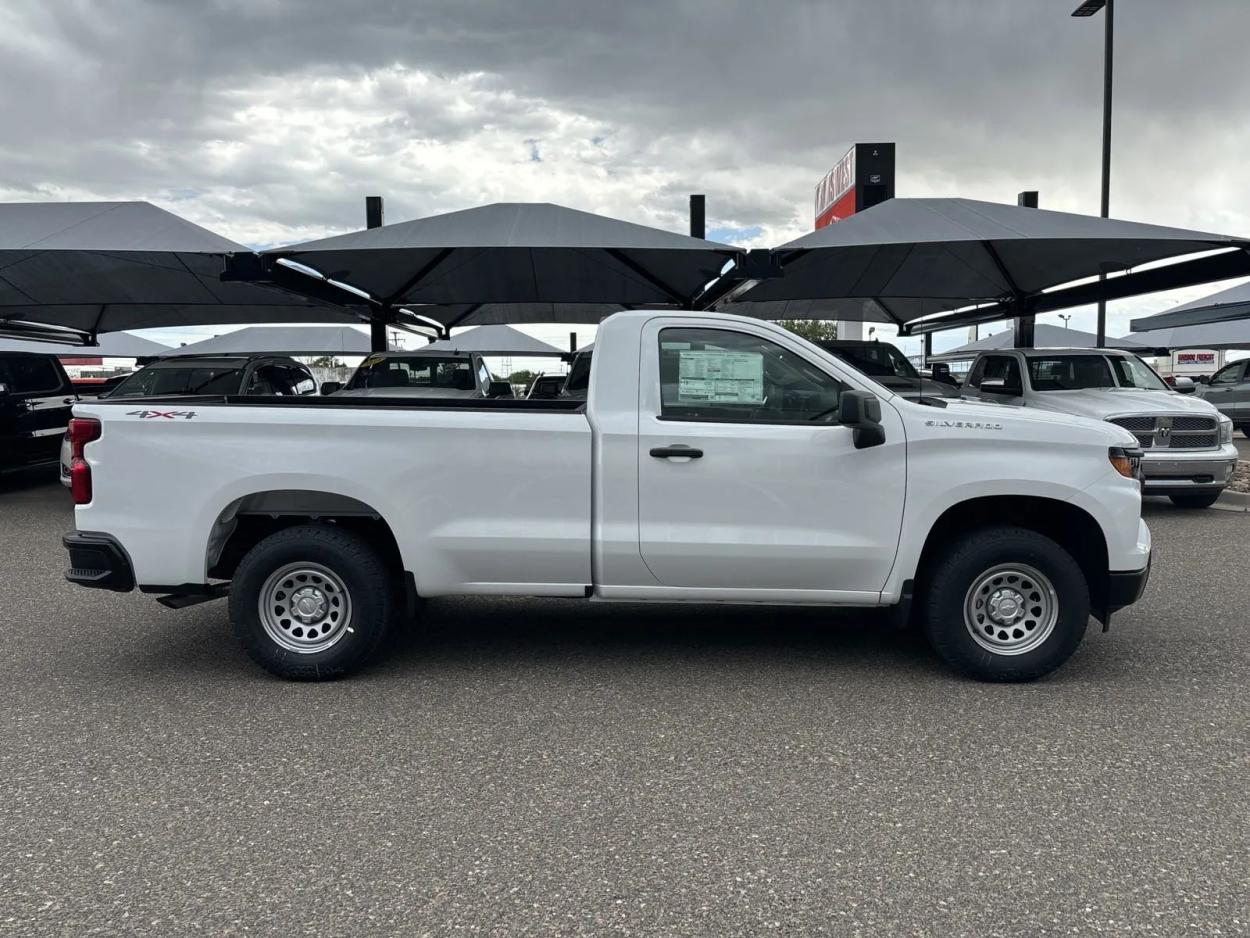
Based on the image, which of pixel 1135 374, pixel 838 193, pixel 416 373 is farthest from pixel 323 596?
pixel 838 193

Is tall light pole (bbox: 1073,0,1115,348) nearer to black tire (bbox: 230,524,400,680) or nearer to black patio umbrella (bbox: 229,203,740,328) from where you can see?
black patio umbrella (bbox: 229,203,740,328)

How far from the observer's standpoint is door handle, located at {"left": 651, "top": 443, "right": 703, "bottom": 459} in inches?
186

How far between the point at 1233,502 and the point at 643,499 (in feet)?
32.8

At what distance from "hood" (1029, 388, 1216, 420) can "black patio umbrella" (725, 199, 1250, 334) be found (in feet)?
6.51

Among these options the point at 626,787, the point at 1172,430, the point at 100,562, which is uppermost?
the point at 1172,430

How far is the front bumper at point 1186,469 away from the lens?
10508 millimetres

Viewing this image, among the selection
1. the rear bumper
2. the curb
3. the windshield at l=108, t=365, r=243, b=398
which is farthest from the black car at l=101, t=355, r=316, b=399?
the curb

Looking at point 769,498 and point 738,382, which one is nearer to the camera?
point 769,498


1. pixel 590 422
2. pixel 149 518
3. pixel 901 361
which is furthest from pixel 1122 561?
pixel 901 361

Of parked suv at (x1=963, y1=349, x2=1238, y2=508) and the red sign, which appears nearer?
parked suv at (x1=963, y1=349, x2=1238, y2=508)

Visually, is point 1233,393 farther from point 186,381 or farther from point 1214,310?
point 186,381

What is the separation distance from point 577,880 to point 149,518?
3.11 m

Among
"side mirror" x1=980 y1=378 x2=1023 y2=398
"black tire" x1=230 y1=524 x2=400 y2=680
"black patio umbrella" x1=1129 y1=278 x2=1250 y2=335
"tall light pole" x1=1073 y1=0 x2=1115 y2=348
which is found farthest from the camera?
"black patio umbrella" x1=1129 y1=278 x2=1250 y2=335

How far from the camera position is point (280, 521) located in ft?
17.1
